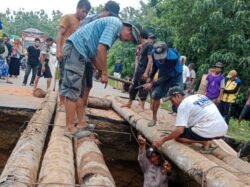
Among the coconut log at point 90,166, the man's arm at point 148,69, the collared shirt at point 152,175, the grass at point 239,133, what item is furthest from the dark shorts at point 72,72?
the grass at point 239,133

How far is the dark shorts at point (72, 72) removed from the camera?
16.6 feet

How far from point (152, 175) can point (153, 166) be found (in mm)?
173

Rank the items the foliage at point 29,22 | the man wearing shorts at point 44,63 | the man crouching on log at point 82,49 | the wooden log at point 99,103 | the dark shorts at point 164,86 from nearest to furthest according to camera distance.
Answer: the man crouching on log at point 82,49 → the dark shorts at point 164,86 → the wooden log at point 99,103 → the man wearing shorts at point 44,63 → the foliage at point 29,22

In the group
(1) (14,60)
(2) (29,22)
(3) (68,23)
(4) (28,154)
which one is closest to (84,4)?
(3) (68,23)

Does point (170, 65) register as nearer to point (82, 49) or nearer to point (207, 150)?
point (207, 150)

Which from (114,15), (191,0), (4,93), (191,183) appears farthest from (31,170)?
(191,0)

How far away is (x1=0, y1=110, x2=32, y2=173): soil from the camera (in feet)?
25.5

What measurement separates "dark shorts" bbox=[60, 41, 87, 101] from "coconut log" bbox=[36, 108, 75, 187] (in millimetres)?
545

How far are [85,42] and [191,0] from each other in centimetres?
1143

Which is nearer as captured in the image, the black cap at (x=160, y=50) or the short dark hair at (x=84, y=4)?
the short dark hair at (x=84, y=4)

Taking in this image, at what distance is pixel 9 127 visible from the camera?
8.14 m

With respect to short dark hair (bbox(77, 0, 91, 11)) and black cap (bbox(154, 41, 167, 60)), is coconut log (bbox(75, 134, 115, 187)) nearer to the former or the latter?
black cap (bbox(154, 41, 167, 60))

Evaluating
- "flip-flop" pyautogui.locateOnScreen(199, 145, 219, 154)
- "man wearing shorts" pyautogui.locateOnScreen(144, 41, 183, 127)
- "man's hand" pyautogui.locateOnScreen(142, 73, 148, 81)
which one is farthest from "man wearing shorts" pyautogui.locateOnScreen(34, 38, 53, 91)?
"flip-flop" pyautogui.locateOnScreen(199, 145, 219, 154)

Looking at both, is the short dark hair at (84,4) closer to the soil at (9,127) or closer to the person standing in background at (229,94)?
the soil at (9,127)
